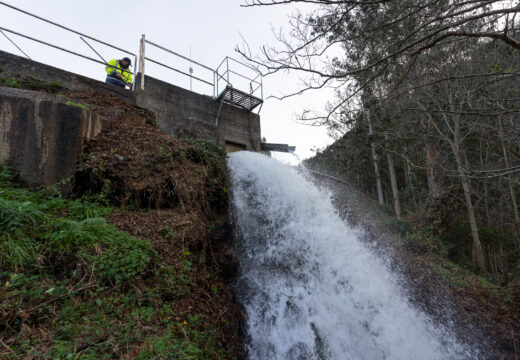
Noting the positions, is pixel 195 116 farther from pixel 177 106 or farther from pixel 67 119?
pixel 67 119

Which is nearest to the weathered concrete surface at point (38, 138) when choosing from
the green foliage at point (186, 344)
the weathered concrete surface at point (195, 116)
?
the green foliage at point (186, 344)

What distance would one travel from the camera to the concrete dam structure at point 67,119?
367 cm

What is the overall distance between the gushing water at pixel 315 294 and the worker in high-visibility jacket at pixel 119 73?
16.2ft

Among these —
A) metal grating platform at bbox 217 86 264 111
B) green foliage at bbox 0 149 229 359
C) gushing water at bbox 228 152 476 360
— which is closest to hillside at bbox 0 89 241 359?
green foliage at bbox 0 149 229 359

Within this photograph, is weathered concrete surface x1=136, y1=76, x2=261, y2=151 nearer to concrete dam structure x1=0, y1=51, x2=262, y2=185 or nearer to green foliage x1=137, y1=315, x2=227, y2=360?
concrete dam structure x1=0, y1=51, x2=262, y2=185

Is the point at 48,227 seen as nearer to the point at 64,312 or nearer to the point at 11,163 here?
the point at 64,312

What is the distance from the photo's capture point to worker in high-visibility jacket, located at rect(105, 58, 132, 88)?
25.4 ft

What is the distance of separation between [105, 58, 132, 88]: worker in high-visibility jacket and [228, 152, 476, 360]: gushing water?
16.2ft

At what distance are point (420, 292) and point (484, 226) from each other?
1049 centimetres

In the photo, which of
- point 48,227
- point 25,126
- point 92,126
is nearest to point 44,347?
point 48,227

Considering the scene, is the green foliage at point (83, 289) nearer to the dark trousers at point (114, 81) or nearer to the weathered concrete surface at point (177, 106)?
the weathered concrete surface at point (177, 106)

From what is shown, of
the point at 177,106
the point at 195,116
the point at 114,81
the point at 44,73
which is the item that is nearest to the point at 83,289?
the point at 44,73

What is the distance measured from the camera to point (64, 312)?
2.22 meters

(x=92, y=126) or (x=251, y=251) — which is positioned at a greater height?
(x=92, y=126)
